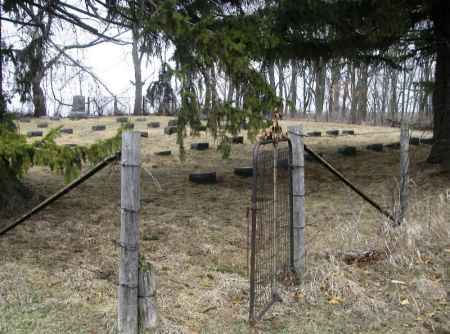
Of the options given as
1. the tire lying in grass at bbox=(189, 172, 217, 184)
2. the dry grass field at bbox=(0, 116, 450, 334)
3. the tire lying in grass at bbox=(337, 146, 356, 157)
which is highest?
the tire lying in grass at bbox=(337, 146, 356, 157)

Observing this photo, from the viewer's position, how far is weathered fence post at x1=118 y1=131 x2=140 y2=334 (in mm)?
3574

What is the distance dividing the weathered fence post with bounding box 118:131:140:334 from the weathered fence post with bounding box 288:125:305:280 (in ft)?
5.21

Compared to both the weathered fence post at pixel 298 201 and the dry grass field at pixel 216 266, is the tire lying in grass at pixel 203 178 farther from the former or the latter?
the weathered fence post at pixel 298 201

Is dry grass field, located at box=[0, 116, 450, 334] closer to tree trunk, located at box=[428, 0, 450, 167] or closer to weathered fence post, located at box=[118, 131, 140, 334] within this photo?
weathered fence post, located at box=[118, 131, 140, 334]

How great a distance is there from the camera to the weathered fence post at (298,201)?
182 inches

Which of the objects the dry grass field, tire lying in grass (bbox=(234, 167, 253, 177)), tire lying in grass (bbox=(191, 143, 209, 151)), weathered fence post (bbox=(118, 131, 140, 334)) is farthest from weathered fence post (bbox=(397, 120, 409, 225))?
tire lying in grass (bbox=(191, 143, 209, 151))

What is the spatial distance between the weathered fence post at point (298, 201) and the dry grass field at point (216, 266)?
160 millimetres

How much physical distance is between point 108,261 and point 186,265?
2.48ft

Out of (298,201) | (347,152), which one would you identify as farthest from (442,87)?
(298,201)

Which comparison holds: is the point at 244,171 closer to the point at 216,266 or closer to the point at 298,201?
the point at 216,266

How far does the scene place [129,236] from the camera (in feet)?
11.8

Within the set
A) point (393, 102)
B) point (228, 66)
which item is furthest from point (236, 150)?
point (393, 102)

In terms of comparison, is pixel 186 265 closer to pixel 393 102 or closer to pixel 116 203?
pixel 116 203

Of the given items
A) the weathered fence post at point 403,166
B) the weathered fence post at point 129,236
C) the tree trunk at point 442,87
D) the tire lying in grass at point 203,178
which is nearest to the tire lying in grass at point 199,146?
the tire lying in grass at point 203,178
